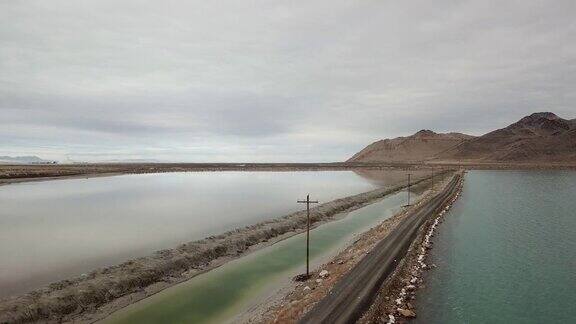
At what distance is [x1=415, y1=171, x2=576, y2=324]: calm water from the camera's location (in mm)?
22328

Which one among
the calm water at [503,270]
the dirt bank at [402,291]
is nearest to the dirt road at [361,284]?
the dirt bank at [402,291]

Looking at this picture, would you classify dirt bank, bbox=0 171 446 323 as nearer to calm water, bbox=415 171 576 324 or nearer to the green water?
the green water

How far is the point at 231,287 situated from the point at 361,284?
9058 millimetres

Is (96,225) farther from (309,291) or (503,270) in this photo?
(503,270)

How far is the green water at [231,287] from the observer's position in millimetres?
21880

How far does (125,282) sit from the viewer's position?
25.1 m

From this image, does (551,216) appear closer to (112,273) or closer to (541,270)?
(541,270)

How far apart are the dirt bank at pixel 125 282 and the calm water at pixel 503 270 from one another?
17005 millimetres

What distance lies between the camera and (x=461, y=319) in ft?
70.0

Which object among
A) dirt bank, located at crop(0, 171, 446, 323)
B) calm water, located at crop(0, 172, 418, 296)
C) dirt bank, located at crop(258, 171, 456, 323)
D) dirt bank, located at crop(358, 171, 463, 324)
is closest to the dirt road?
dirt bank, located at crop(358, 171, 463, 324)

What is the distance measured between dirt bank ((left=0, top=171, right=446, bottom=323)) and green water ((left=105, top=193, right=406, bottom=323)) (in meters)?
1.19

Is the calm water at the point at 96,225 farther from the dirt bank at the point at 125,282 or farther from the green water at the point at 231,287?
the green water at the point at 231,287

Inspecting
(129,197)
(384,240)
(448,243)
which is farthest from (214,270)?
(129,197)

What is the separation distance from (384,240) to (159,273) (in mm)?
20059
